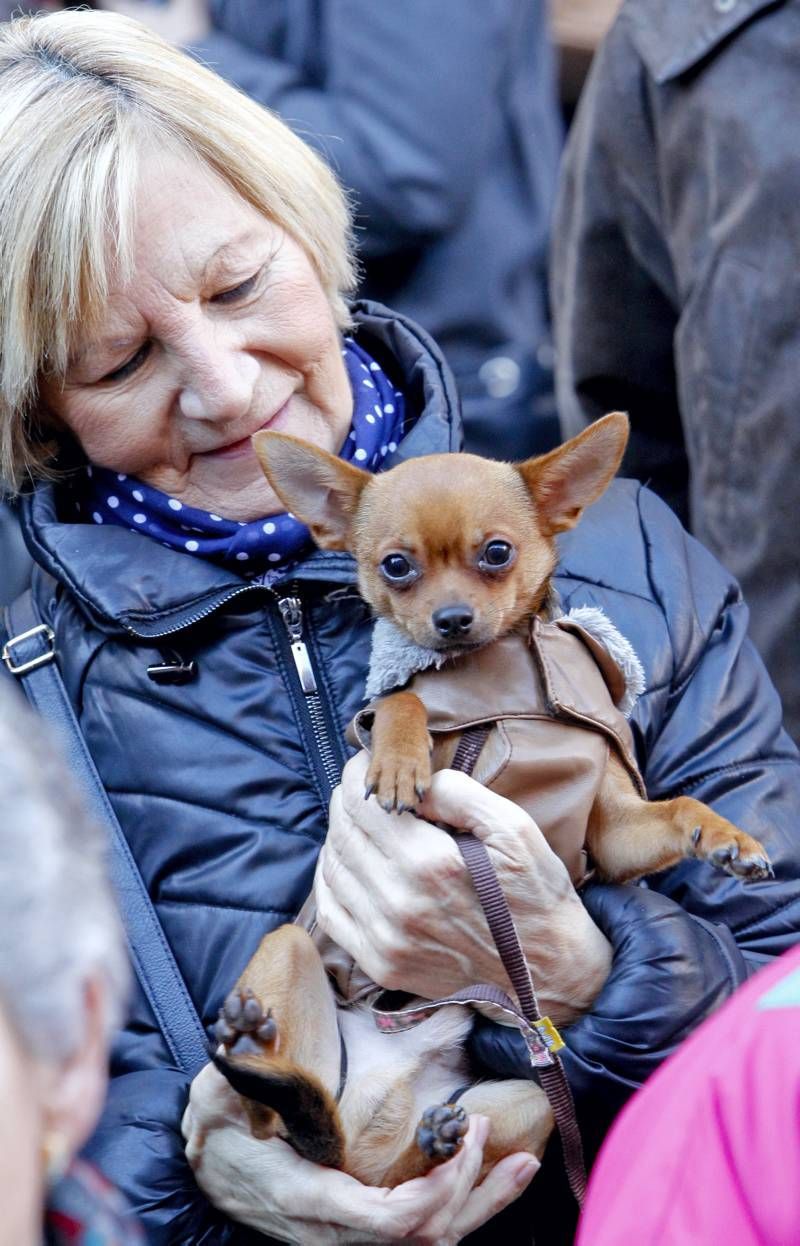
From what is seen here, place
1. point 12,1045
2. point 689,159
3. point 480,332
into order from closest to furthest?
point 12,1045 < point 689,159 < point 480,332

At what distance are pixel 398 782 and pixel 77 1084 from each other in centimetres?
76

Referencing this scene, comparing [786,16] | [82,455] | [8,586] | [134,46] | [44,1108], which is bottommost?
[8,586]

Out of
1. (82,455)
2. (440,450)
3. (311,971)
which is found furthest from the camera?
(82,455)

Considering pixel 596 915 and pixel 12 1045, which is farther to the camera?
pixel 596 915

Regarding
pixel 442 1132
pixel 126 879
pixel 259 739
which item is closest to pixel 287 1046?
pixel 442 1132

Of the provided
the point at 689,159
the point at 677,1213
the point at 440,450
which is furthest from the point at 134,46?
the point at 677,1213

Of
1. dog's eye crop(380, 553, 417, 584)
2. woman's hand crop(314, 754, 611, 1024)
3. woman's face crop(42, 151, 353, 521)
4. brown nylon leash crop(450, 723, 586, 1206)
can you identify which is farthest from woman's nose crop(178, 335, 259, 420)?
brown nylon leash crop(450, 723, 586, 1206)

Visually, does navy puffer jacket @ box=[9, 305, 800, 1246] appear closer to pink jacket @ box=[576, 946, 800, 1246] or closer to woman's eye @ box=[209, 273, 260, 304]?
woman's eye @ box=[209, 273, 260, 304]

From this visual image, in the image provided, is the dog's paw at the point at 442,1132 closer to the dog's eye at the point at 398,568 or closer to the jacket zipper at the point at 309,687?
the jacket zipper at the point at 309,687

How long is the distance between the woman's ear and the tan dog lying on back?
24.2 inches

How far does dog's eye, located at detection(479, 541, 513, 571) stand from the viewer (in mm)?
2050

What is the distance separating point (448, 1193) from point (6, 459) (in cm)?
131

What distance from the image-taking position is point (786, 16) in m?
2.55

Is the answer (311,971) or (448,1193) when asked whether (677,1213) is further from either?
Result: (311,971)
